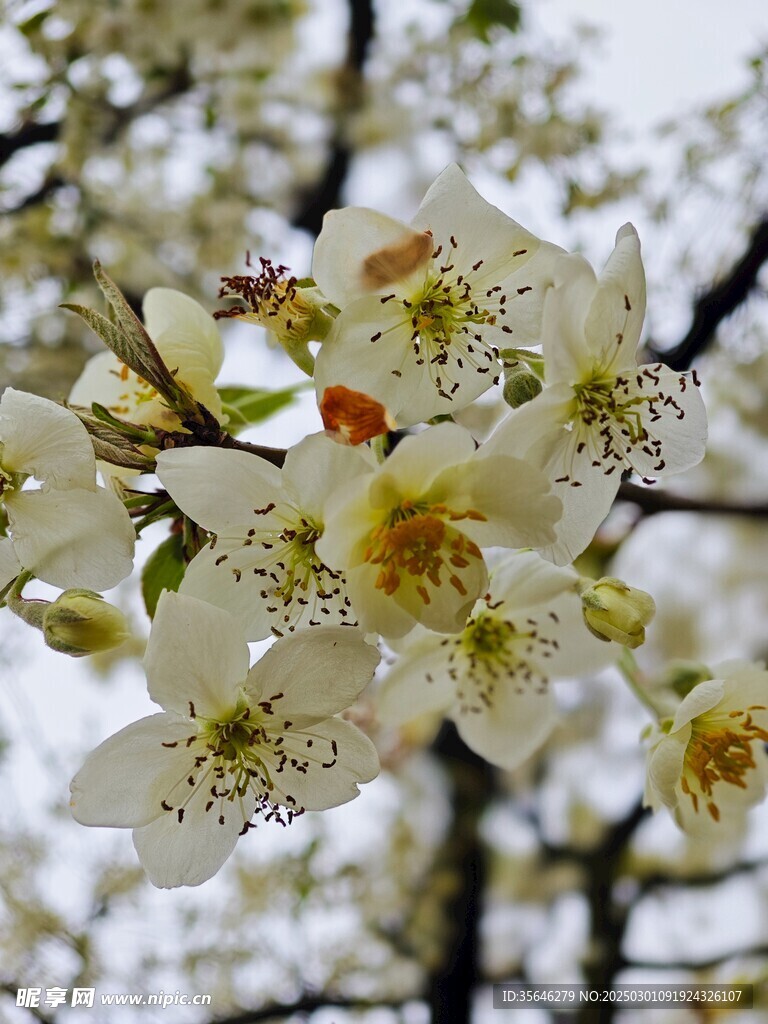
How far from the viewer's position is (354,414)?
1.32 ft

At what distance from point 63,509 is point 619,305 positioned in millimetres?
300

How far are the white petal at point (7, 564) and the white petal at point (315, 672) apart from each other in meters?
0.13

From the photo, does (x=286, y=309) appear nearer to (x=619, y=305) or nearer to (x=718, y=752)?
(x=619, y=305)

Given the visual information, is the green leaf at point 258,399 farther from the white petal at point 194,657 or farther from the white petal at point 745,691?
the white petal at point 745,691

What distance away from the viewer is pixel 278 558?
18.4 inches

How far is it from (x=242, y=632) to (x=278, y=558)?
0.04 metres

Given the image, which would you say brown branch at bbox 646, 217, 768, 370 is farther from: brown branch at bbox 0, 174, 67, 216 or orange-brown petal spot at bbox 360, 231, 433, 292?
brown branch at bbox 0, 174, 67, 216

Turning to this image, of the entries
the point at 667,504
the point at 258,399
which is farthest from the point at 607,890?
the point at 258,399

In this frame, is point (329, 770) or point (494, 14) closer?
point (329, 770)

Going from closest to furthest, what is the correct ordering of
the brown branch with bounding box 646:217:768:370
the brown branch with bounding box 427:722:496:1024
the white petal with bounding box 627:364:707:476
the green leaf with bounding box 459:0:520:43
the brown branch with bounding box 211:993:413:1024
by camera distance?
the white petal with bounding box 627:364:707:476 → the brown branch with bounding box 646:217:768:370 → the green leaf with bounding box 459:0:520:43 → the brown branch with bounding box 211:993:413:1024 → the brown branch with bounding box 427:722:496:1024

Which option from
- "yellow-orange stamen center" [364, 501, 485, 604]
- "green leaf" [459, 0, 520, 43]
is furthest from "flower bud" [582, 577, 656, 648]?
"green leaf" [459, 0, 520, 43]

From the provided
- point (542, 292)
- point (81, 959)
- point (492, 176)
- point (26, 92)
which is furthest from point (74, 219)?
point (542, 292)

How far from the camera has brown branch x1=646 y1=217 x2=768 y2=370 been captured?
1.06 metres

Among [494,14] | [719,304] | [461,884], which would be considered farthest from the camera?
[461,884]
